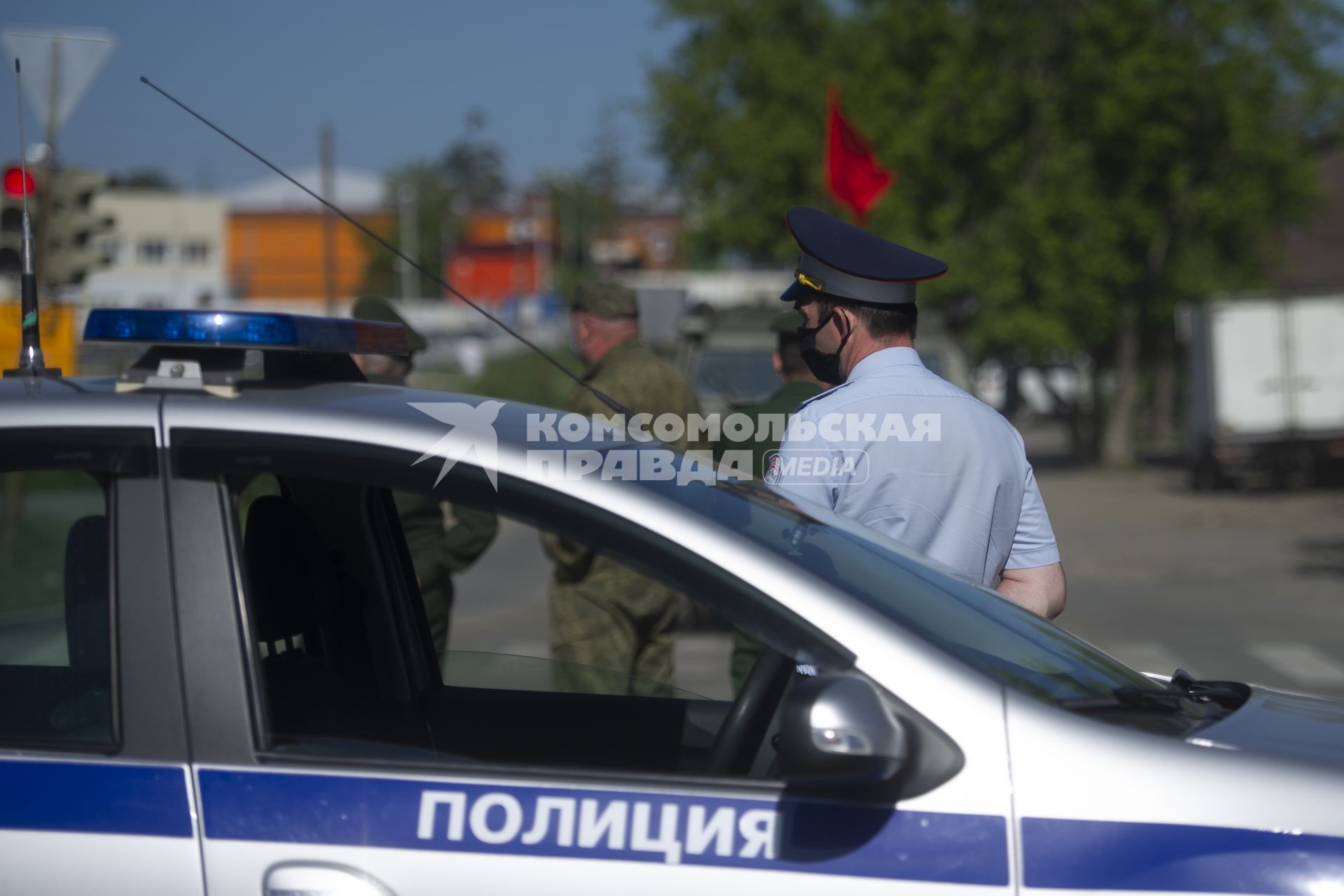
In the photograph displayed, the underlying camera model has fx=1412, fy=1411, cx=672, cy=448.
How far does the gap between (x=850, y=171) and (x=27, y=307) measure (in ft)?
36.5

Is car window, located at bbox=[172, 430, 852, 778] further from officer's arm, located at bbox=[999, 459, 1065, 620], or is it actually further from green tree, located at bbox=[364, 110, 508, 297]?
green tree, located at bbox=[364, 110, 508, 297]

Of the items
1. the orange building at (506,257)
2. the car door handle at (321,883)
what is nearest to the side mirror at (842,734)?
the car door handle at (321,883)

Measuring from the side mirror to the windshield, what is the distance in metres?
0.22

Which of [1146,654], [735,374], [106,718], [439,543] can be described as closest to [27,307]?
[106,718]

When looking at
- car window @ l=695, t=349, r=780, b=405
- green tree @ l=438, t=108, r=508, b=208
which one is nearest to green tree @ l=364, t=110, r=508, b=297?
green tree @ l=438, t=108, r=508, b=208

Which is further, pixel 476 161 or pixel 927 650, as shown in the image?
pixel 476 161

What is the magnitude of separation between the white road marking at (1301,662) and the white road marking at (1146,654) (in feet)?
1.87

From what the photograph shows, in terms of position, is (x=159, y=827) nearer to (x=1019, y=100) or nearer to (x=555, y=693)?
(x=555, y=693)

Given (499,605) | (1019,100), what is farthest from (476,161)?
(499,605)

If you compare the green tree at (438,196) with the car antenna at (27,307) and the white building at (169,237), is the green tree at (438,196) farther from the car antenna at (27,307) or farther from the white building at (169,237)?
the car antenna at (27,307)

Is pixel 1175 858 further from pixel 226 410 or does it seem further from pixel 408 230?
pixel 408 230

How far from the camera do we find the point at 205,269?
67438mm

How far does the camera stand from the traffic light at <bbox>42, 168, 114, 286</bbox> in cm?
905

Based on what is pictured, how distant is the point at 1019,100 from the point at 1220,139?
3971mm
